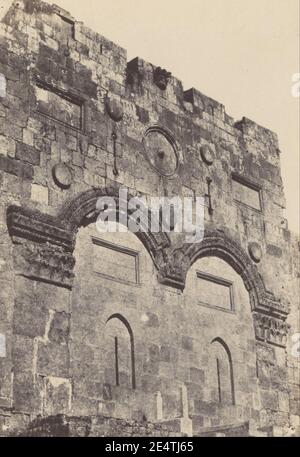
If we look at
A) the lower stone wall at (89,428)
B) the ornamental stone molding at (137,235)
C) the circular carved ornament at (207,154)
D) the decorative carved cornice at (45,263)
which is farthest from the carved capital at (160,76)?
the lower stone wall at (89,428)

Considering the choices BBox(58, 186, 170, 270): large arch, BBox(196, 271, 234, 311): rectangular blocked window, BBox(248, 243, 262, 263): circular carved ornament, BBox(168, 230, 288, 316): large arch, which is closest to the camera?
BBox(58, 186, 170, 270): large arch

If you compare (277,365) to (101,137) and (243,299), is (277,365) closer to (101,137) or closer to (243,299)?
(243,299)

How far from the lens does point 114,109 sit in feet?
44.6

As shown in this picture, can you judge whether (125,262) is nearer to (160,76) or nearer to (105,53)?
(105,53)

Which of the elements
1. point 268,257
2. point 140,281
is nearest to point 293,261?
point 268,257

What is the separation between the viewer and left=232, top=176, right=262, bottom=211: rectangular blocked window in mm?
15930

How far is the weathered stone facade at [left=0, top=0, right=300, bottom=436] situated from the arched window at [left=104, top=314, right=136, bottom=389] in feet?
0.07

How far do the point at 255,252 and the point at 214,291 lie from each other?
1.53m

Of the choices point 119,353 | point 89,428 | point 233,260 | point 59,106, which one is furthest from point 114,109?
point 89,428

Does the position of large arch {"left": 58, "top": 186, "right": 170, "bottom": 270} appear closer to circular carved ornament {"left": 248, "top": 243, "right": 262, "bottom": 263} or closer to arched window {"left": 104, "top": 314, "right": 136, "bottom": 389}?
arched window {"left": 104, "top": 314, "right": 136, "bottom": 389}

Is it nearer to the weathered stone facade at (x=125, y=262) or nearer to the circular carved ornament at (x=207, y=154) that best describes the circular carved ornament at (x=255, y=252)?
the weathered stone facade at (x=125, y=262)

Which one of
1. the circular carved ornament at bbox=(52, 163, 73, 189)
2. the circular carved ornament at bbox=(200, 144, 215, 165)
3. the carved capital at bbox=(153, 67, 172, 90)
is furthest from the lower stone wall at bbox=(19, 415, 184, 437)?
the carved capital at bbox=(153, 67, 172, 90)

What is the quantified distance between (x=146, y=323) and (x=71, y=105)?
3.63m

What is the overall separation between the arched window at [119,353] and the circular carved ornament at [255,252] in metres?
3.88
